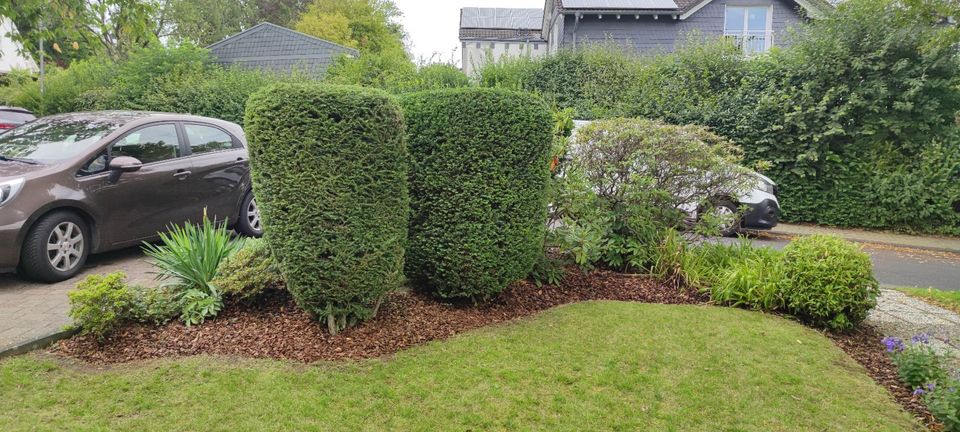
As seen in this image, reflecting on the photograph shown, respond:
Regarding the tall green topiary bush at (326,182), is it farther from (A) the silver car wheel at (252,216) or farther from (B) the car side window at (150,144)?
(A) the silver car wheel at (252,216)

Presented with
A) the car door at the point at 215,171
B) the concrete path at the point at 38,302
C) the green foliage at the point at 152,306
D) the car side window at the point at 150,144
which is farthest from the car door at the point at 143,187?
the green foliage at the point at 152,306

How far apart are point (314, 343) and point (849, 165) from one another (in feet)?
35.9

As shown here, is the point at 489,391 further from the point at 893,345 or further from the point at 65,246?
the point at 65,246

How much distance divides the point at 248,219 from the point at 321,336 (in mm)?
3928

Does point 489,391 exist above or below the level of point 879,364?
above

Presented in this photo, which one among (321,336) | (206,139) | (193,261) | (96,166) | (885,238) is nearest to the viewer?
(321,336)

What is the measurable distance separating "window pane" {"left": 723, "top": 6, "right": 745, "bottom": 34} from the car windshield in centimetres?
1878

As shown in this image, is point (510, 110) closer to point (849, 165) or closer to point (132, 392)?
point (132, 392)

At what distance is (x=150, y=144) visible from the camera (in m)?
5.99

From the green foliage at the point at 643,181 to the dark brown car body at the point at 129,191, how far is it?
4.02 meters

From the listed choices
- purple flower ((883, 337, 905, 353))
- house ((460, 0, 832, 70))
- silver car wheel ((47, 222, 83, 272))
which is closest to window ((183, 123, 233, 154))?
silver car wheel ((47, 222, 83, 272))

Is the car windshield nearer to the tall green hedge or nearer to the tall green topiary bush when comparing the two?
the tall green topiary bush

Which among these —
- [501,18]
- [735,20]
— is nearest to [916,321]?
[735,20]

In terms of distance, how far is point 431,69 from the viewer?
44.8 ft
